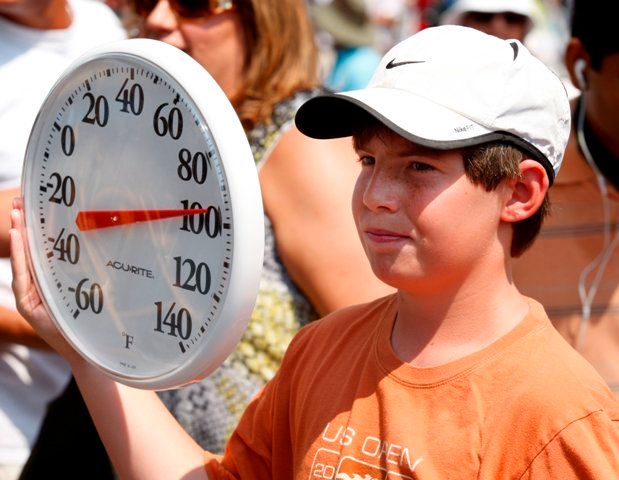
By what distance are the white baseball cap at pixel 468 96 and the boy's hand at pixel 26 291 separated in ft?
2.17

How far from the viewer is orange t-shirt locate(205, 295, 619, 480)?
161 centimetres

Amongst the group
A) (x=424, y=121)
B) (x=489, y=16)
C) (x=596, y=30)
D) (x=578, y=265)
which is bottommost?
(x=489, y=16)

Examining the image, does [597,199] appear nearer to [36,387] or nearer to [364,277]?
[364,277]

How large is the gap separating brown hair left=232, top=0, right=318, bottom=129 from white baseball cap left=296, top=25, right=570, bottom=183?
3.16ft

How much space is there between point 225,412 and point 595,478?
3.91 feet

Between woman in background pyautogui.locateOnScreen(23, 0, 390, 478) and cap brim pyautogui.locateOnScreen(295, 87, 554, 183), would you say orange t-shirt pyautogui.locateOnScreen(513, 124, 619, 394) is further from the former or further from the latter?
cap brim pyautogui.locateOnScreen(295, 87, 554, 183)

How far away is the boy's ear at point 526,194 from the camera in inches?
70.7

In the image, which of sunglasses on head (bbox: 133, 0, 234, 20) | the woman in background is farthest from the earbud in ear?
sunglasses on head (bbox: 133, 0, 234, 20)

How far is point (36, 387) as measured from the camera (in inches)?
109

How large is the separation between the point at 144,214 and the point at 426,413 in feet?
1.84

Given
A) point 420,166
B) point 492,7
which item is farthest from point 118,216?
point 492,7

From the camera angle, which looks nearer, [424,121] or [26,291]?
[424,121]

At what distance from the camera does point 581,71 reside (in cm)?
279

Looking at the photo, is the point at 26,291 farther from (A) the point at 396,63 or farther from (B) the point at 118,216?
(A) the point at 396,63
